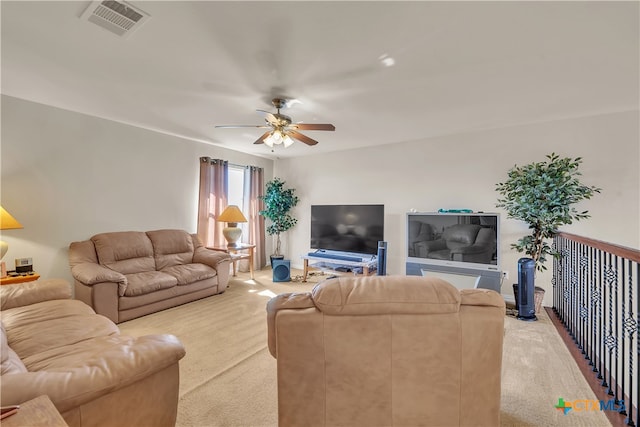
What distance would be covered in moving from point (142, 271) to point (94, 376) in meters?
2.97

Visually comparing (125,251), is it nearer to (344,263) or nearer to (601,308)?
(344,263)

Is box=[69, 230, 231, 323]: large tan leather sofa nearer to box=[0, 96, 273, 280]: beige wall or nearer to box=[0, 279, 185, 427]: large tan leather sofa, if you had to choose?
box=[0, 96, 273, 280]: beige wall

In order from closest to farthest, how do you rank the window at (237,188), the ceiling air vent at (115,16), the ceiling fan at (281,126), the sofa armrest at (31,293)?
1. the ceiling air vent at (115,16)
2. the sofa armrest at (31,293)
3. the ceiling fan at (281,126)
4. the window at (237,188)

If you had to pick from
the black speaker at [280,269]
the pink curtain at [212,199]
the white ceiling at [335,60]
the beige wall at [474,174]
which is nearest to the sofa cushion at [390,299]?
the white ceiling at [335,60]

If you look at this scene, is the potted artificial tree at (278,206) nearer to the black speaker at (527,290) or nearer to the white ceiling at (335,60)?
the white ceiling at (335,60)

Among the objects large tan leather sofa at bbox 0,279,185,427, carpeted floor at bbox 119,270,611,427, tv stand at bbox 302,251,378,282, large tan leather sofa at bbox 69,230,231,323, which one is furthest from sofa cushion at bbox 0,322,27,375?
tv stand at bbox 302,251,378,282

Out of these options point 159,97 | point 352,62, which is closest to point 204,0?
point 352,62

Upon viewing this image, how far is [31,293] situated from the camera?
232 cm

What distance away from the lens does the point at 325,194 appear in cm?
562

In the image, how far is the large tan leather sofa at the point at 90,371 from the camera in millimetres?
1030

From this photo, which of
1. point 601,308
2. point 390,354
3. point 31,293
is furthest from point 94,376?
point 601,308

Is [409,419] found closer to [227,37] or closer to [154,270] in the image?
[227,37]

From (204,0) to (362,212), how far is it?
371 centimetres

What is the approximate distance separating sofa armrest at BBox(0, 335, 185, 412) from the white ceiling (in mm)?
1864
